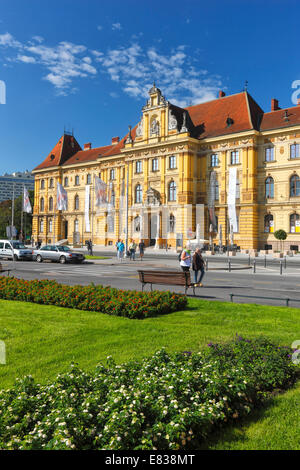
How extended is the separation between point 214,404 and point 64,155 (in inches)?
3124

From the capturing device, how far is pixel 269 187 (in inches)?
1975

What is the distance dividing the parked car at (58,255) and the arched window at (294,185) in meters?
28.7

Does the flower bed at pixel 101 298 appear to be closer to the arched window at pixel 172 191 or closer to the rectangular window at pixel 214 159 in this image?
the rectangular window at pixel 214 159

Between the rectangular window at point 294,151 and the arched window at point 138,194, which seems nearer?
the rectangular window at point 294,151

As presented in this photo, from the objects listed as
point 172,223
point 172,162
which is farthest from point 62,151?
point 172,223

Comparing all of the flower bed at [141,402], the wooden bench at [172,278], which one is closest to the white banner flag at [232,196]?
the wooden bench at [172,278]

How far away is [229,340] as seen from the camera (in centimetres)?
765

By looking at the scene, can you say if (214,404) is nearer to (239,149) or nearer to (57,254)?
(57,254)

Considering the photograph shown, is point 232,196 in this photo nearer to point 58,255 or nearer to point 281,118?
point 281,118

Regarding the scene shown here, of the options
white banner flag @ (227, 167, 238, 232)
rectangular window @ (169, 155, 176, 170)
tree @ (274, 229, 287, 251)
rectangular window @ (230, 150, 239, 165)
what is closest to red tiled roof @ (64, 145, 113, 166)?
rectangular window @ (169, 155, 176, 170)

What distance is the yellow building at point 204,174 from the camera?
4869 centimetres

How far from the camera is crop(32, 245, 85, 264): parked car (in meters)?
32.3

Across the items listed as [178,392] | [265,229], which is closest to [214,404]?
[178,392]

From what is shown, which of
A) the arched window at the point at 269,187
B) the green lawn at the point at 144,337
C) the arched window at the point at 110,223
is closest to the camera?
the green lawn at the point at 144,337
